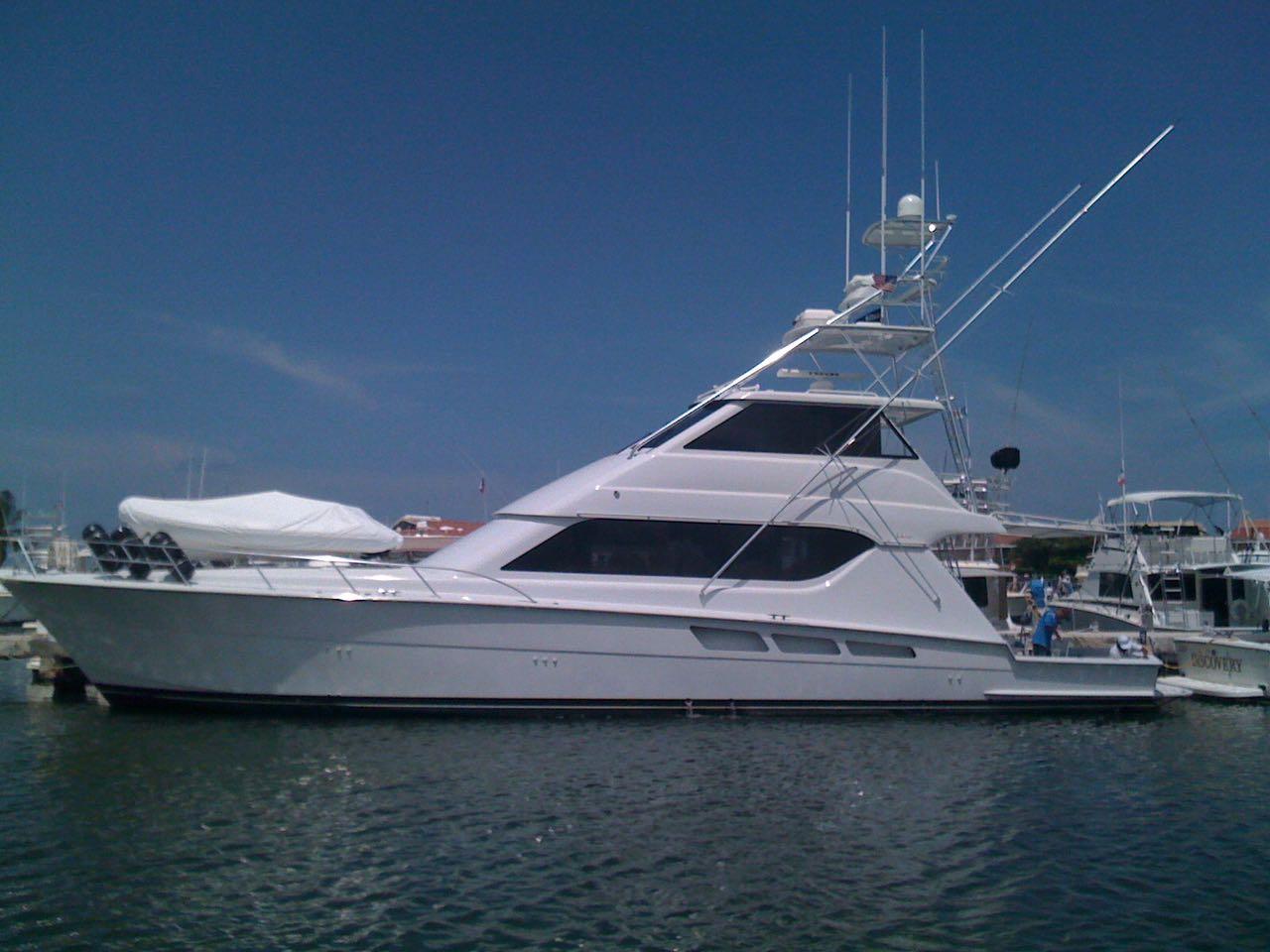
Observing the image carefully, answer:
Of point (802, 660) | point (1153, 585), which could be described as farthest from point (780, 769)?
point (1153, 585)

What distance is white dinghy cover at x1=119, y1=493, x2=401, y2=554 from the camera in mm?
14109

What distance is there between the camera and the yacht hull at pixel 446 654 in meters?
11.1

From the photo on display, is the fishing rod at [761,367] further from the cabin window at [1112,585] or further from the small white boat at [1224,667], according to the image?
the cabin window at [1112,585]

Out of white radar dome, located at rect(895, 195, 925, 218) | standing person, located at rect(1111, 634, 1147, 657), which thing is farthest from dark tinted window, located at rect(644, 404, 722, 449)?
standing person, located at rect(1111, 634, 1147, 657)

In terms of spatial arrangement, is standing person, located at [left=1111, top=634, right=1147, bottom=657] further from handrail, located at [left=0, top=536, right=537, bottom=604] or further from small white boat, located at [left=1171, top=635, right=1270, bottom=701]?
handrail, located at [left=0, top=536, right=537, bottom=604]

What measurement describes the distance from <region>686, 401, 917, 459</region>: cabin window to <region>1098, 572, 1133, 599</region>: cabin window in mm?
11873

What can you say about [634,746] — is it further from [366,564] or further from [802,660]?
[366,564]

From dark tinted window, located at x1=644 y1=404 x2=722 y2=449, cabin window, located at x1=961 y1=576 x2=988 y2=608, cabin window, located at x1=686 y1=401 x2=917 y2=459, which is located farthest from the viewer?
cabin window, located at x1=961 y1=576 x2=988 y2=608

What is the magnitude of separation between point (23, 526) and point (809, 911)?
10.3m

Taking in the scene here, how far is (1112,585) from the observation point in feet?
73.7

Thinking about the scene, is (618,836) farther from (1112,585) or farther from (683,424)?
(1112,585)

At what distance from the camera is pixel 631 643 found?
11.5 m

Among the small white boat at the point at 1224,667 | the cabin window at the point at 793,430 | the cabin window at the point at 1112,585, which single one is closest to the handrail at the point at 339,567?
the cabin window at the point at 793,430

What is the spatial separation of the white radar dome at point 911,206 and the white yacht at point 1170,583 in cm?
673
